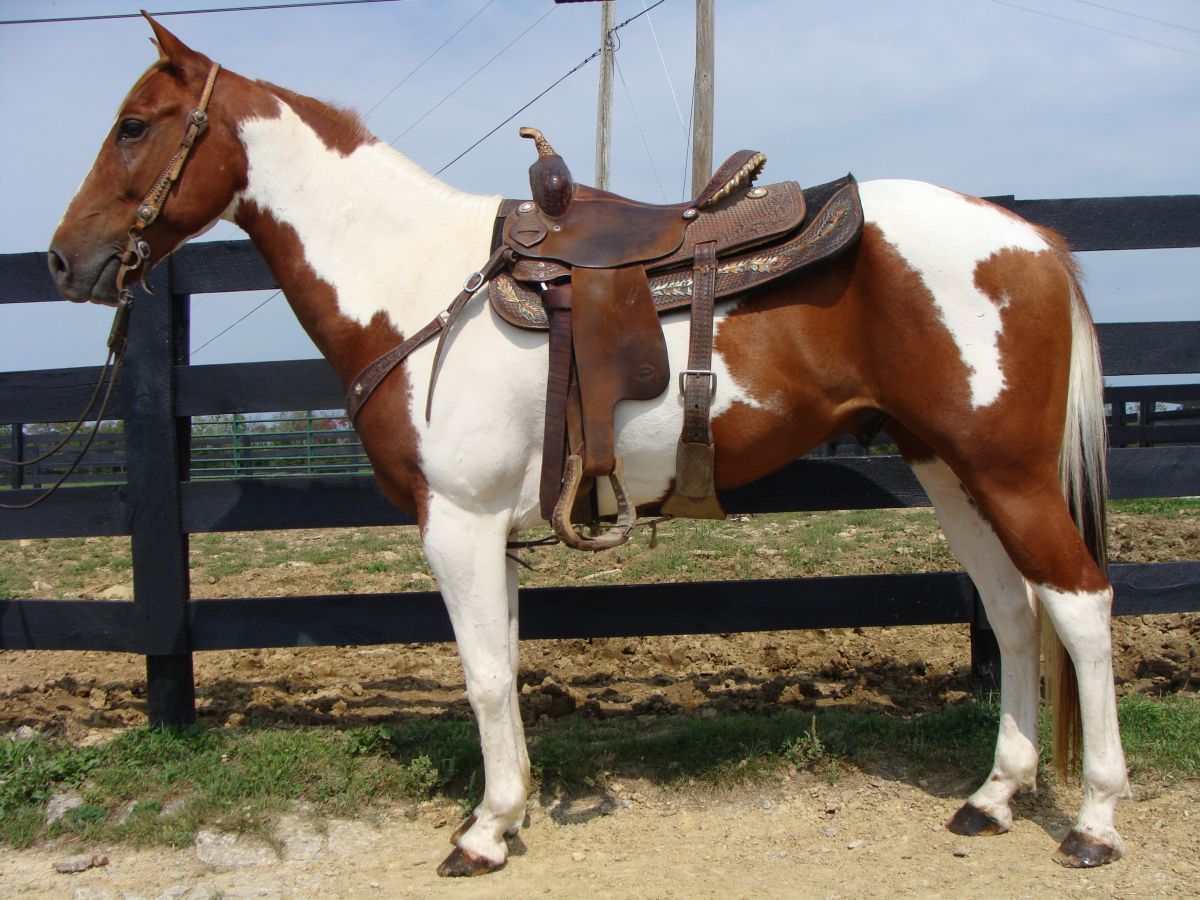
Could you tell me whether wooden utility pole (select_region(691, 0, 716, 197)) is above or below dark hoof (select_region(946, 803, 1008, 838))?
above

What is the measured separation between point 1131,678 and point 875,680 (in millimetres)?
1145

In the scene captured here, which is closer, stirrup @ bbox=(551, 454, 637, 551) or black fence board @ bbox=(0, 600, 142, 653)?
stirrup @ bbox=(551, 454, 637, 551)

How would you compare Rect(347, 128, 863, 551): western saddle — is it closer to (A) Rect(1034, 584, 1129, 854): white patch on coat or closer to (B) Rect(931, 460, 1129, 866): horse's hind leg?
(B) Rect(931, 460, 1129, 866): horse's hind leg

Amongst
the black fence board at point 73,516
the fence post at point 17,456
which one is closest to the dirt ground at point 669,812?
the black fence board at point 73,516

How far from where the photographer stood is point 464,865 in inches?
108

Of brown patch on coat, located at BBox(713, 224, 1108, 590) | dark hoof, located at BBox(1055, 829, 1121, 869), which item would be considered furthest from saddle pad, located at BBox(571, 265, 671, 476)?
dark hoof, located at BBox(1055, 829, 1121, 869)

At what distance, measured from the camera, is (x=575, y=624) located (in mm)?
3777

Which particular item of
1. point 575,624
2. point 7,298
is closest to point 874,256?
point 575,624

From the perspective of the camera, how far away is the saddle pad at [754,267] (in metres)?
2.63

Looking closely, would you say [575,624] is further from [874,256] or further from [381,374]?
[874,256]

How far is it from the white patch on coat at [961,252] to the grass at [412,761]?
1.52 meters

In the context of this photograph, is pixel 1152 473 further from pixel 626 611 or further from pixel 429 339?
pixel 429 339

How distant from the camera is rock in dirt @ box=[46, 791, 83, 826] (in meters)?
3.12

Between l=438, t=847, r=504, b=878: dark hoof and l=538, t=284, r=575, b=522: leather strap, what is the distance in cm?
109
